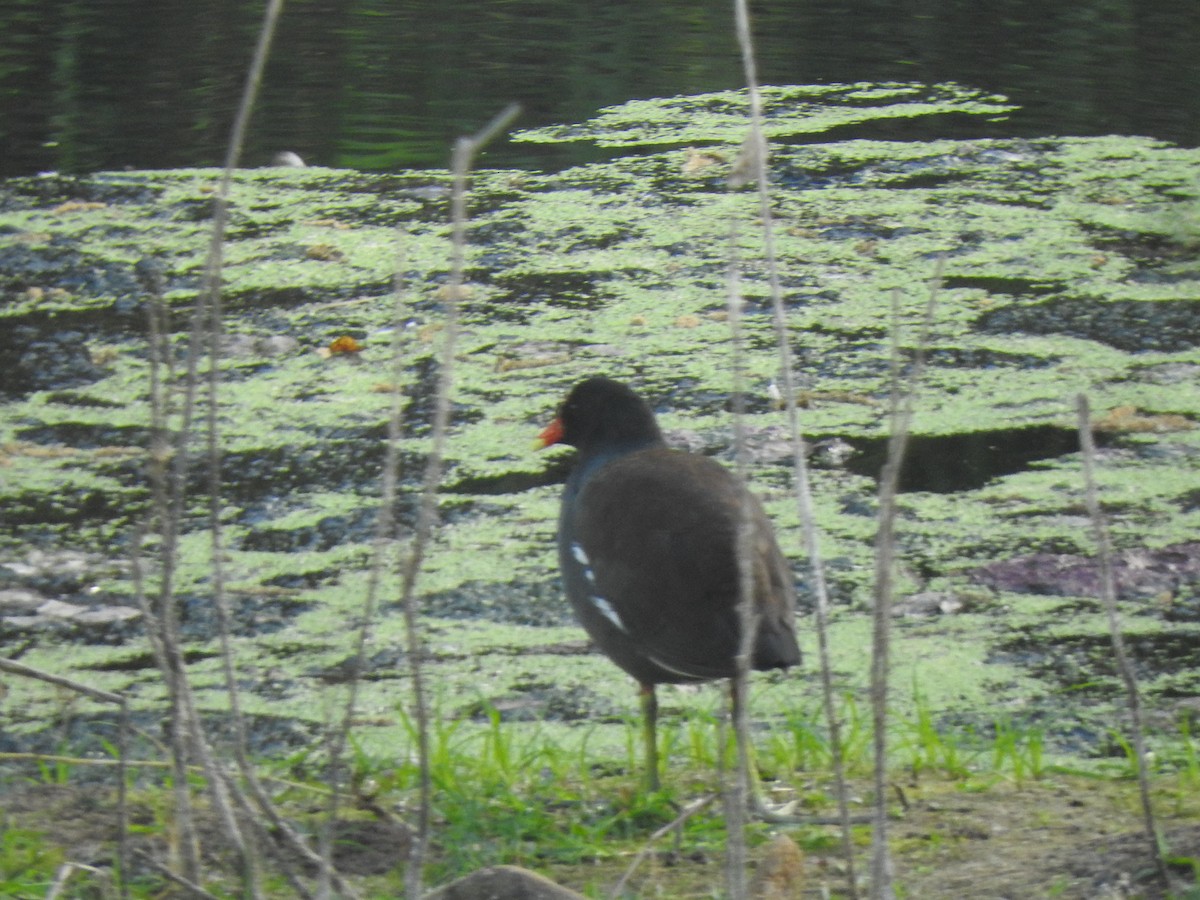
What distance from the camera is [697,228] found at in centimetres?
597

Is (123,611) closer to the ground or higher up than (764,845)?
closer to the ground

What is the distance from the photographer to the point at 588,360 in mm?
4844

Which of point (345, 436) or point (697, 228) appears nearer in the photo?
point (345, 436)

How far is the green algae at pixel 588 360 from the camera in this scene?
11.3 ft

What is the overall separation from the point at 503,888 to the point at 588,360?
2.95m

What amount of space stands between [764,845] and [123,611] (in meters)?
1.66

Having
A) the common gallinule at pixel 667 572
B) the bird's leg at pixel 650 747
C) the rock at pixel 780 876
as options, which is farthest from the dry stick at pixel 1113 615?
the bird's leg at pixel 650 747

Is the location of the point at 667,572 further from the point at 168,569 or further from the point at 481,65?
the point at 481,65

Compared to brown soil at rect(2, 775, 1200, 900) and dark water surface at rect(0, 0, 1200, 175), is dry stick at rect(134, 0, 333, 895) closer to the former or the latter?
brown soil at rect(2, 775, 1200, 900)

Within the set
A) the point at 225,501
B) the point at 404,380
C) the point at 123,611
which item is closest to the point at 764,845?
the point at 123,611

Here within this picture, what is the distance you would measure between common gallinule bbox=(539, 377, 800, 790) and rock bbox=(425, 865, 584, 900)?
522mm

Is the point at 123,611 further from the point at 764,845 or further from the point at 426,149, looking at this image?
the point at 426,149

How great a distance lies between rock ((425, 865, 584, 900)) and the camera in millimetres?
1985

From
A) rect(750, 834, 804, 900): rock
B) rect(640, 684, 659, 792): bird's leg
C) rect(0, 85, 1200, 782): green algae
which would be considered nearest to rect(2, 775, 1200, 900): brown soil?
rect(750, 834, 804, 900): rock
